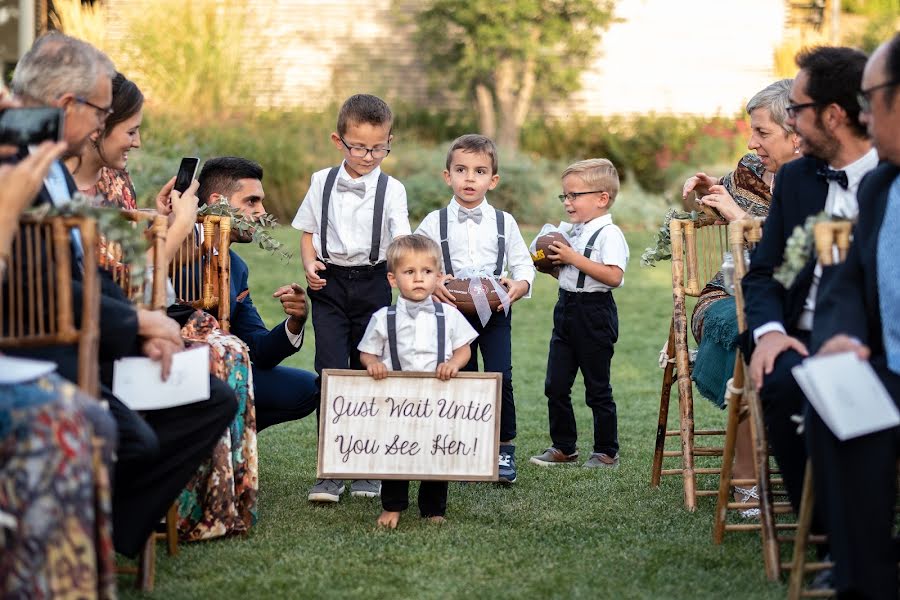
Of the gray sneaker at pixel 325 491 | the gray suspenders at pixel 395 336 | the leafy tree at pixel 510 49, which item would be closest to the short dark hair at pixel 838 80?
the gray suspenders at pixel 395 336

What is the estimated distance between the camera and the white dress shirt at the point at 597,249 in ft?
19.9

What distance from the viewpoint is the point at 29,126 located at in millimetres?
3455

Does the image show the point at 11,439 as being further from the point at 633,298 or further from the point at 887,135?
the point at 633,298

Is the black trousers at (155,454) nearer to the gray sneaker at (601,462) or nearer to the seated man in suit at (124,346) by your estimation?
the seated man in suit at (124,346)

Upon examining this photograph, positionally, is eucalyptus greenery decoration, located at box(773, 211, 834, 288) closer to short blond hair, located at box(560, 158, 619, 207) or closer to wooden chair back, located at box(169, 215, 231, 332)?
wooden chair back, located at box(169, 215, 231, 332)

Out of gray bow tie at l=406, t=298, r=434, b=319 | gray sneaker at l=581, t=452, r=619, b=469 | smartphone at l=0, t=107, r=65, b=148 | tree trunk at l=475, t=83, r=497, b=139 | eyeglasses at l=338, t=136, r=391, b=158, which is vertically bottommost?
gray sneaker at l=581, t=452, r=619, b=469

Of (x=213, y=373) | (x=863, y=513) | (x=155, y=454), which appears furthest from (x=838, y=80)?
(x=155, y=454)

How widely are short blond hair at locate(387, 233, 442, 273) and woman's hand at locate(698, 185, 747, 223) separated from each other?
1310mm

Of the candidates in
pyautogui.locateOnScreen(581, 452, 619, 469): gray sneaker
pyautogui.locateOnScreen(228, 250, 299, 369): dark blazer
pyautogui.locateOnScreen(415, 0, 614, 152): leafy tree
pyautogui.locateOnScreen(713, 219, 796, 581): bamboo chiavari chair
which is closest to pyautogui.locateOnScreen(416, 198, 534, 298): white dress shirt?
pyautogui.locateOnScreen(228, 250, 299, 369): dark blazer

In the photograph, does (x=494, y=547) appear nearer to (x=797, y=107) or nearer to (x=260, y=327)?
(x=260, y=327)

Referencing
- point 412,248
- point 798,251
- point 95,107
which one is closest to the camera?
point 798,251

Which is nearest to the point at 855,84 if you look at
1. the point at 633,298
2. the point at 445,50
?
the point at 633,298

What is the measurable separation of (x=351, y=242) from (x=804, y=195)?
220cm

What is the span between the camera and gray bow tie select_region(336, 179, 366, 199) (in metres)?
5.66
